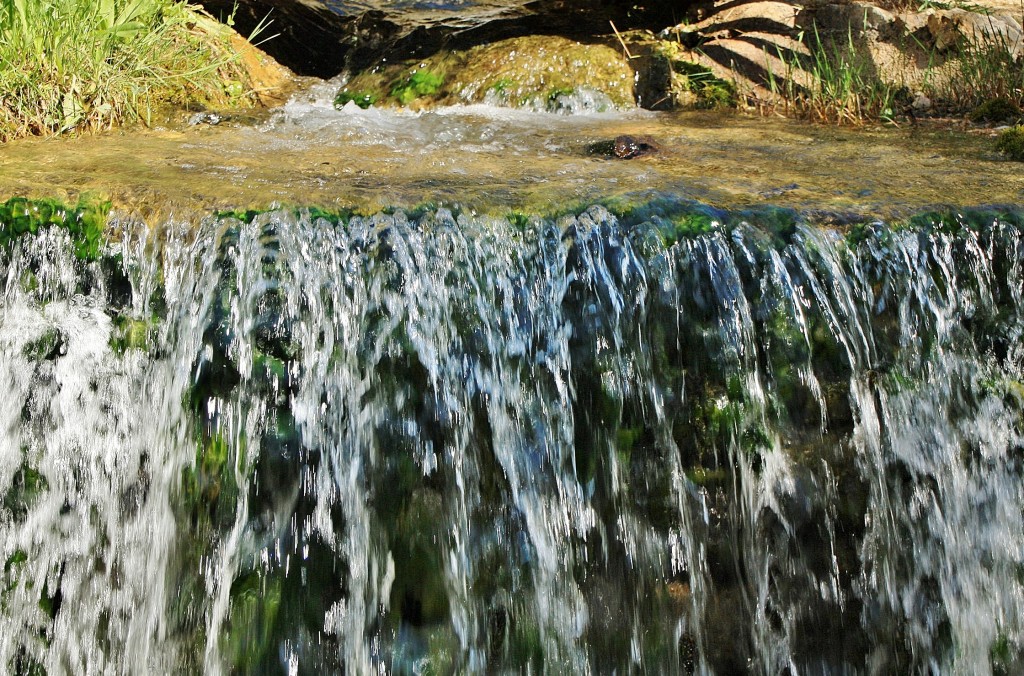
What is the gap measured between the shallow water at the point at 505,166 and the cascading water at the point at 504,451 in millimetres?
297

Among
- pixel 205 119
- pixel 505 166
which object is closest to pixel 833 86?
pixel 505 166

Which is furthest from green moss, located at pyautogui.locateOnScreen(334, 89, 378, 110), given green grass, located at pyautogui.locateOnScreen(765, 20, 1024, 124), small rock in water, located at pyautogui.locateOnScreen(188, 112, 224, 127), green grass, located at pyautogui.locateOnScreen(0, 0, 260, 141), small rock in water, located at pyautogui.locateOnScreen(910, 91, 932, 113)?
small rock in water, located at pyautogui.locateOnScreen(910, 91, 932, 113)

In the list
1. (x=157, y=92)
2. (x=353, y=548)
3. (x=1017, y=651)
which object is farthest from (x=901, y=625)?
(x=157, y=92)

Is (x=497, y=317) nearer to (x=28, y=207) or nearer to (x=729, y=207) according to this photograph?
(x=729, y=207)

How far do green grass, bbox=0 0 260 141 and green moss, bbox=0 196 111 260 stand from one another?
1.57m

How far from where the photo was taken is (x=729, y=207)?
9.64ft

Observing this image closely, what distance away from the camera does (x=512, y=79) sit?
235 inches

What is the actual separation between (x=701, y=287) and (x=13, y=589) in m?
2.31

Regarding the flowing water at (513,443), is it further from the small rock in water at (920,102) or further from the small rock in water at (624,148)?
the small rock in water at (920,102)

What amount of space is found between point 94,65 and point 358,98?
6.70ft

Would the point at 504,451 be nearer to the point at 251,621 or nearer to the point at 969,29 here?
the point at 251,621

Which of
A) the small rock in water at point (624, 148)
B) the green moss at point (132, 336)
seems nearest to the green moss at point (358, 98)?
the small rock in water at point (624, 148)

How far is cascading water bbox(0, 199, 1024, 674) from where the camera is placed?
2.52 meters

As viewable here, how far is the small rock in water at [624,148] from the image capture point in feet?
13.0
